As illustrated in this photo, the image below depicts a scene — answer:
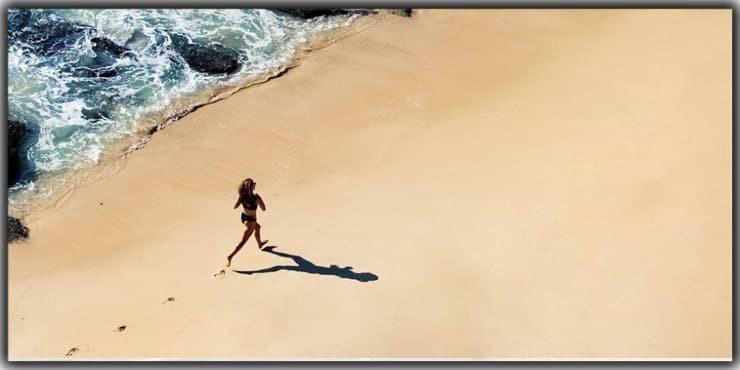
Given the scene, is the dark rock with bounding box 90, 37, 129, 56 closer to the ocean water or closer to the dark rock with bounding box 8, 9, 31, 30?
the ocean water

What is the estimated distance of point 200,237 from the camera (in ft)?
29.0

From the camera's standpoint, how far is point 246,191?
314 inches

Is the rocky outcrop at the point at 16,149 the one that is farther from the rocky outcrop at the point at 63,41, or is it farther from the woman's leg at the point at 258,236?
the woman's leg at the point at 258,236

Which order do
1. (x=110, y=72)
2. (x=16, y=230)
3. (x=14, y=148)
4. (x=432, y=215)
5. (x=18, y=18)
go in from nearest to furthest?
(x=432, y=215) → (x=16, y=230) → (x=14, y=148) → (x=110, y=72) → (x=18, y=18)

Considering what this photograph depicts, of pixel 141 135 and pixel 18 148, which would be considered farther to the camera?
pixel 141 135

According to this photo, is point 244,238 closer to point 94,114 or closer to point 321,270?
point 321,270

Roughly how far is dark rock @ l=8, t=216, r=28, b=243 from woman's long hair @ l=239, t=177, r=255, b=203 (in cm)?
321

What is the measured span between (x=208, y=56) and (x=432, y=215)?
5726 millimetres

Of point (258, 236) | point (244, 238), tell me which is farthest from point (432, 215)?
point (244, 238)

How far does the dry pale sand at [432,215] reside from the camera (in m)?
7.51

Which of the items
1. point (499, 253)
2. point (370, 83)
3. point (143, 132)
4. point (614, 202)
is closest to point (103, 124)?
point (143, 132)

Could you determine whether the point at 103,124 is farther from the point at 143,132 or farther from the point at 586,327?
the point at 586,327

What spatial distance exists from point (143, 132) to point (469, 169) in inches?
200

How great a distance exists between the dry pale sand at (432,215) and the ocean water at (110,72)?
612 mm
